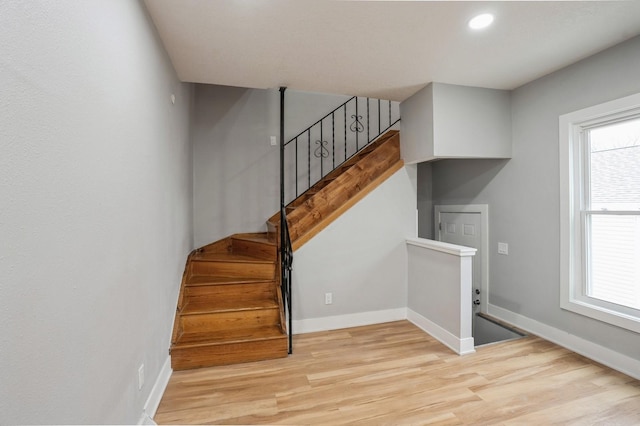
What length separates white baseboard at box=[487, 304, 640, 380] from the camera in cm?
223

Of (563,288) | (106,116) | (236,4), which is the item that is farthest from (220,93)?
(563,288)

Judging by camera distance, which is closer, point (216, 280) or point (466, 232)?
point (216, 280)

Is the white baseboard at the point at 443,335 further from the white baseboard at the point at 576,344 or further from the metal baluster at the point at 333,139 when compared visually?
the metal baluster at the point at 333,139

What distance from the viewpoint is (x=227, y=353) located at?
2.45 m

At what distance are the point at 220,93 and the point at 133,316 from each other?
3309 mm

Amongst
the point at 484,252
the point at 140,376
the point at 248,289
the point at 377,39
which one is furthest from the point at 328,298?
the point at 377,39

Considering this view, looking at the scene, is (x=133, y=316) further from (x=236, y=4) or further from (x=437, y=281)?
(x=437, y=281)

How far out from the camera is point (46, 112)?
→ 0.87 m

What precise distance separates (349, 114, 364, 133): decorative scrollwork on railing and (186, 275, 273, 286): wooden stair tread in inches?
108

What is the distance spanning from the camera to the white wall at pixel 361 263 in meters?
3.14

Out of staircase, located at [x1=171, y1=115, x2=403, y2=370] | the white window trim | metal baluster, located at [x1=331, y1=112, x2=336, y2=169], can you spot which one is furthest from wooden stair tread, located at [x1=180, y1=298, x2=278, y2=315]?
the white window trim

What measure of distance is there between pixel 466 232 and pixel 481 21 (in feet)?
8.69

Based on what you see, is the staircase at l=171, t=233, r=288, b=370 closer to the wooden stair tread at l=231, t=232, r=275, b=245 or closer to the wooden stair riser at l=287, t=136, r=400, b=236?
the wooden stair tread at l=231, t=232, r=275, b=245

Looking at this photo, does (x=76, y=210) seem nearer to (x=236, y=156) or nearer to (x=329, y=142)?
(x=236, y=156)
